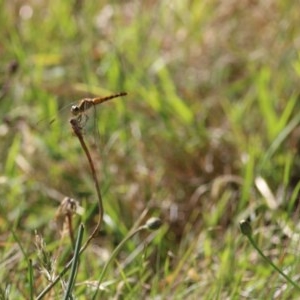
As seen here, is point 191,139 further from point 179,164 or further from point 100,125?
point 100,125

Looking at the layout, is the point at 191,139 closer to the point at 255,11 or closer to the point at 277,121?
the point at 277,121

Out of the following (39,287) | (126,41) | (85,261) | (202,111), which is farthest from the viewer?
(126,41)

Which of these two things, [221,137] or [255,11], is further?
[255,11]

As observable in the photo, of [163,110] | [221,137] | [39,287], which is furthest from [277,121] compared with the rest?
[39,287]

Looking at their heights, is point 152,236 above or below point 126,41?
below

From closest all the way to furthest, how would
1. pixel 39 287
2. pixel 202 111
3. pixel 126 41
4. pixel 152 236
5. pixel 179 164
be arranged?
pixel 39 287
pixel 152 236
pixel 179 164
pixel 202 111
pixel 126 41

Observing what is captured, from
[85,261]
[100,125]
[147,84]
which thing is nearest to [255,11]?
[147,84]
